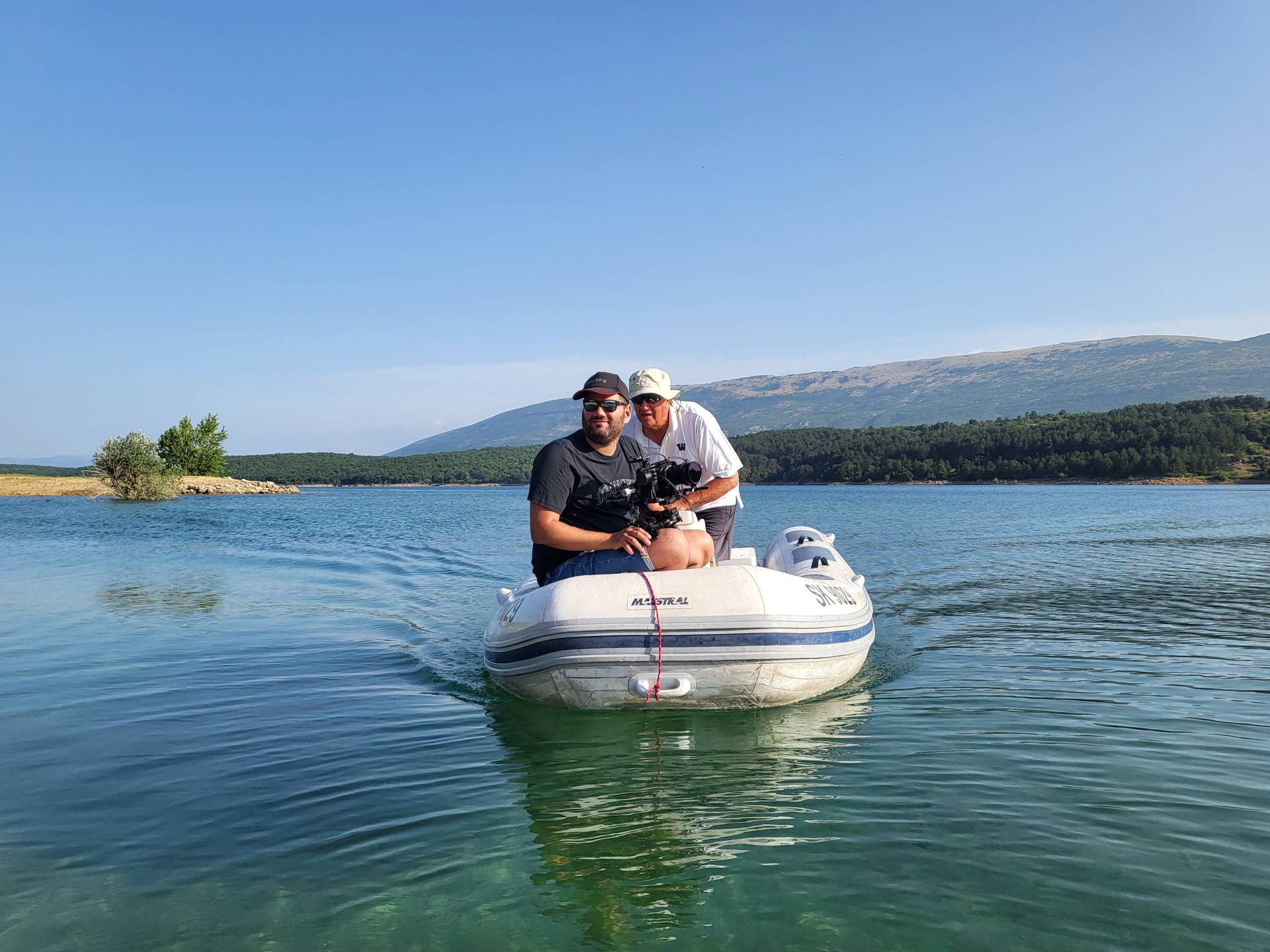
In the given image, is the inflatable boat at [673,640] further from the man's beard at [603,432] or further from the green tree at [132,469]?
the green tree at [132,469]

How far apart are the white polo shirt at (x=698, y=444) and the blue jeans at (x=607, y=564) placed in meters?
0.88

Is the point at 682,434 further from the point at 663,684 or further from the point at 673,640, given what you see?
the point at 663,684

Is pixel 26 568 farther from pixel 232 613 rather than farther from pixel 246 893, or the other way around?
pixel 246 893

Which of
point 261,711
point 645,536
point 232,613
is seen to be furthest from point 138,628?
point 645,536

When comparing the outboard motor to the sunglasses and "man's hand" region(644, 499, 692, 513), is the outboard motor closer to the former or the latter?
"man's hand" region(644, 499, 692, 513)

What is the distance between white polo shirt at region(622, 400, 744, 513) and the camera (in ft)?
22.5

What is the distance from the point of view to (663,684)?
5.78 m

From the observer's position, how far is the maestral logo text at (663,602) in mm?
5777

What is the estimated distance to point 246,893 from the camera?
136 inches

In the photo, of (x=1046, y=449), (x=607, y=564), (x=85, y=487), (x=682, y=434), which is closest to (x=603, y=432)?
(x=607, y=564)

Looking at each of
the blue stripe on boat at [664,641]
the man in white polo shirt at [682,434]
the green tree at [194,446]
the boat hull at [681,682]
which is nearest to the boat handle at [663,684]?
the boat hull at [681,682]

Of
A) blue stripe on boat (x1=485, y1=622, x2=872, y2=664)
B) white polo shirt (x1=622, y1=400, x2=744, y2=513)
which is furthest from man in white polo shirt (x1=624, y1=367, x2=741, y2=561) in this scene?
blue stripe on boat (x1=485, y1=622, x2=872, y2=664)

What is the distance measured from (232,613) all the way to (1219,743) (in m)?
10.8

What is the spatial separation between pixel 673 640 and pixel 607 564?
32.6 inches
